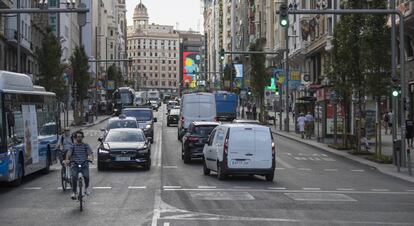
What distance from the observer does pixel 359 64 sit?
106 ft

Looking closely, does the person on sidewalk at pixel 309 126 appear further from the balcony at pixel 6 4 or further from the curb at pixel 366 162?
the balcony at pixel 6 4

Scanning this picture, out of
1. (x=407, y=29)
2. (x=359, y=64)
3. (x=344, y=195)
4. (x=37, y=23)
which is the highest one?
(x=37, y=23)

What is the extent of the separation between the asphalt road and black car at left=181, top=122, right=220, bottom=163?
158 cm

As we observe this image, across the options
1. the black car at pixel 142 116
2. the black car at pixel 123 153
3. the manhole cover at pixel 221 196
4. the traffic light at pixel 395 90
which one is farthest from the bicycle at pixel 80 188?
the black car at pixel 142 116

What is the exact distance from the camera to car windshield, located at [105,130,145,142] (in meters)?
25.8

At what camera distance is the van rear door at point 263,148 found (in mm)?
21453

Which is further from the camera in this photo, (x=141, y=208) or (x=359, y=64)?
Answer: (x=359, y=64)

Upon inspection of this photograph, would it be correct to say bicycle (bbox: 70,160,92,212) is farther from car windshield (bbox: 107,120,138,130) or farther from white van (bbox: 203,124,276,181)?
→ car windshield (bbox: 107,120,138,130)

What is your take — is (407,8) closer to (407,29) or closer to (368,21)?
(407,29)

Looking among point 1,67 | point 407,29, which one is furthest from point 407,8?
point 1,67

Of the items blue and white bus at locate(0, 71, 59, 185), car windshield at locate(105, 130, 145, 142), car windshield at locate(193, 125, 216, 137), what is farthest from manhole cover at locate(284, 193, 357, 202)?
car windshield at locate(193, 125, 216, 137)

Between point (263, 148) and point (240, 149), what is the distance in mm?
700

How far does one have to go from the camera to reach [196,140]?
1110 inches

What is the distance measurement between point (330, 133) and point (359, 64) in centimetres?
1034
